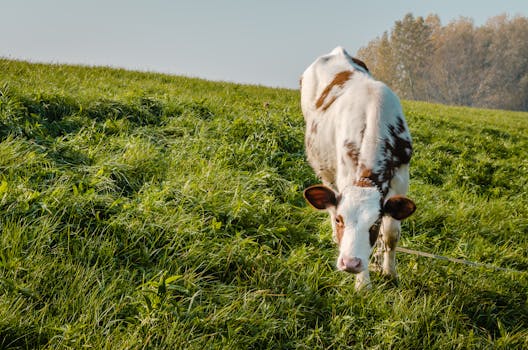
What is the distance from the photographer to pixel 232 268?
3.88 m

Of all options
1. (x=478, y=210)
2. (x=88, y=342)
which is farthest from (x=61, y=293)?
(x=478, y=210)

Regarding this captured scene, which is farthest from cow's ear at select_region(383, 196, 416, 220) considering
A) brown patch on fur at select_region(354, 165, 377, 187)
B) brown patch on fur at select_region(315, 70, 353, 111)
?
brown patch on fur at select_region(315, 70, 353, 111)

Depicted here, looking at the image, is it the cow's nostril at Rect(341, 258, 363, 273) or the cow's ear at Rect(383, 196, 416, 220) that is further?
the cow's ear at Rect(383, 196, 416, 220)

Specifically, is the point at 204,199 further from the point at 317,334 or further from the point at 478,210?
the point at 478,210

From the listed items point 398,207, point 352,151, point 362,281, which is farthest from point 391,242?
point 352,151

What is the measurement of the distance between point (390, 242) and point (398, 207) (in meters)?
0.76

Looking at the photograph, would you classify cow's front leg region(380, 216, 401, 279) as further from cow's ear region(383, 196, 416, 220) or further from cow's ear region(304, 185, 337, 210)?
cow's ear region(304, 185, 337, 210)

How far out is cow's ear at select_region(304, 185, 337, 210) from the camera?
3787mm

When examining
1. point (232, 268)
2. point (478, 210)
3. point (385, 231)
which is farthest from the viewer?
point (478, 210)

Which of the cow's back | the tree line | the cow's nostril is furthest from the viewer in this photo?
the tree line

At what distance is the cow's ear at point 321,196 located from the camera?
3.79 meters

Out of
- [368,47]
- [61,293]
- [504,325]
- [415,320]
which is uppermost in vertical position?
[368,47]

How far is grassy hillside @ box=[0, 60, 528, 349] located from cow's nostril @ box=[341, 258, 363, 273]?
1.23ft

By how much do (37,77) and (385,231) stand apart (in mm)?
6884
